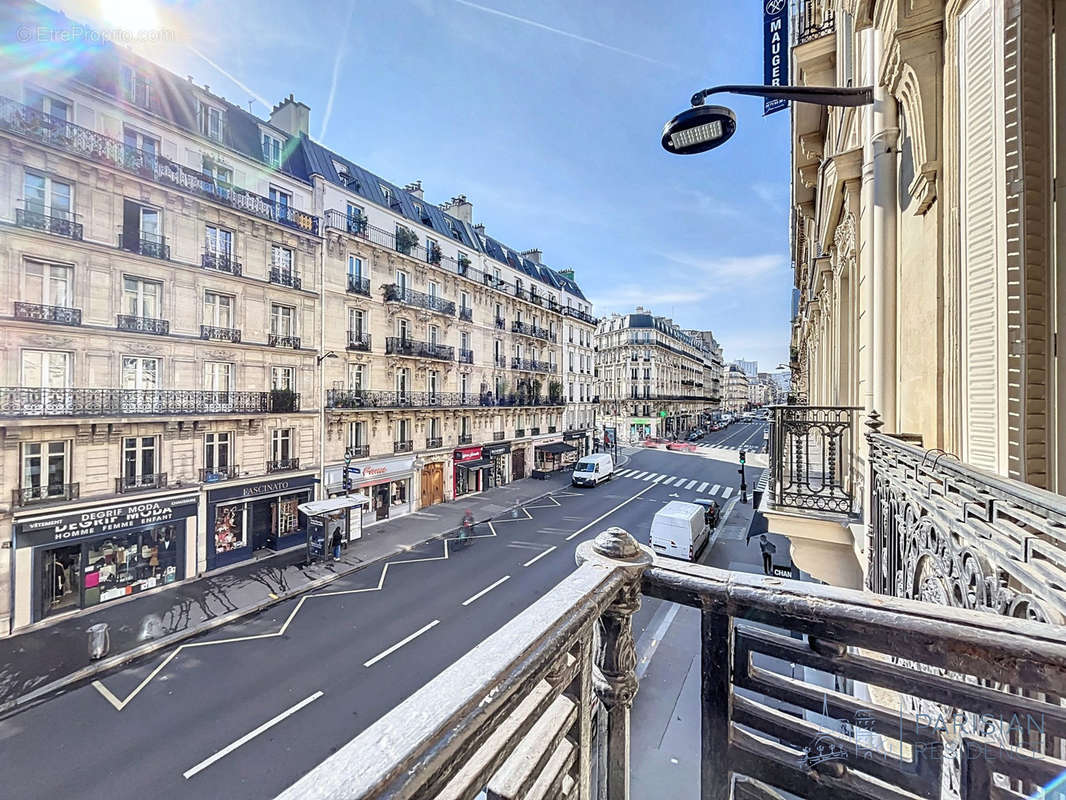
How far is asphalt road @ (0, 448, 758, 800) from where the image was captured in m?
7.31

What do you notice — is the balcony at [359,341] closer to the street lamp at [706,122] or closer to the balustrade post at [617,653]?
the street lamp at [706,122]

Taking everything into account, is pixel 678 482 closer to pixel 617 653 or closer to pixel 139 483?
pixel 139 483

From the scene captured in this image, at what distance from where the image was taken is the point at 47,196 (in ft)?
41.2

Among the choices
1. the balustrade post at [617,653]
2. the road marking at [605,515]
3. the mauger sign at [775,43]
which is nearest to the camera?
the balustrade post at [617,653]

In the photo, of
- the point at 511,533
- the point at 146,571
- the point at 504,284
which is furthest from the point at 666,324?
the point at 146,571

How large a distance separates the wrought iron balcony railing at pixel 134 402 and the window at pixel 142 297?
2.44 m

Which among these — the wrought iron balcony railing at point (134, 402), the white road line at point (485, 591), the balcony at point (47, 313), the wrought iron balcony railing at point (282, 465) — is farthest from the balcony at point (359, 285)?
the white road line at point (485, 591)

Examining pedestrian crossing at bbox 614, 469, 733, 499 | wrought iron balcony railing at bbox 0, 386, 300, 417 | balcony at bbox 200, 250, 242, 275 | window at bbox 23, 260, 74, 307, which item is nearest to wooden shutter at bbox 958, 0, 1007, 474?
wrought iron balcony railing at bbox 0, 386, 300, 417

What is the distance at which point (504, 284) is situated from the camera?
99.0ft

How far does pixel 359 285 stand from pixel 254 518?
34.5 ft

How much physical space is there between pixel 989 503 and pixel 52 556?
1873 centimetres

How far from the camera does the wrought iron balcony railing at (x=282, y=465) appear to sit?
57.1 ft

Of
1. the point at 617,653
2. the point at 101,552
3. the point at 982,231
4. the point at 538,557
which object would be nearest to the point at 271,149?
the point at 101,552

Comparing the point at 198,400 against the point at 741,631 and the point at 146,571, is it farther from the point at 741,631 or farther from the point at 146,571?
the point at 741,631
